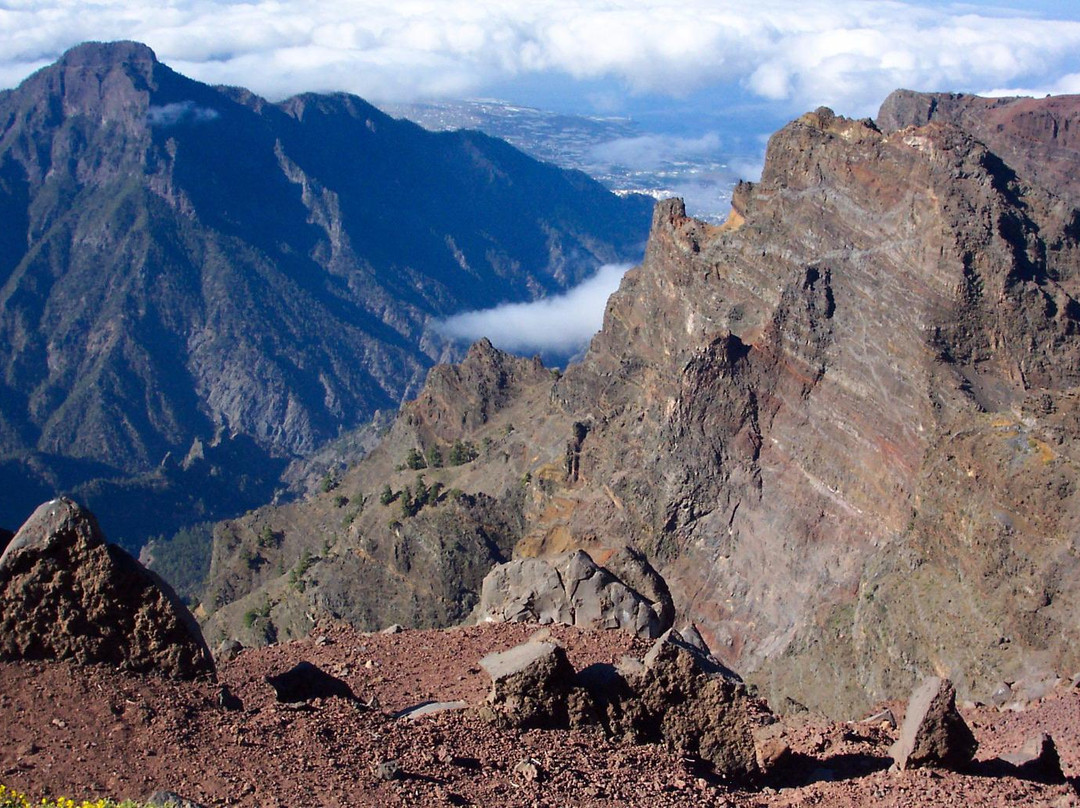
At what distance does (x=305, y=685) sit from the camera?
18.4m

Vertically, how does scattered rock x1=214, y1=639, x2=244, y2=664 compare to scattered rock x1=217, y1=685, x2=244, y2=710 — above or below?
below

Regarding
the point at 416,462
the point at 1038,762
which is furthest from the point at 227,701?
the point at 416,462

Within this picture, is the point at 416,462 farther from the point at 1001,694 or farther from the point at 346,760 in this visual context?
the point at 346,760

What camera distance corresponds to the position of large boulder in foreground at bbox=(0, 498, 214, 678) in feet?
53.7

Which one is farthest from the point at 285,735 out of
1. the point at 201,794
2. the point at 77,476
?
the point at 77,476

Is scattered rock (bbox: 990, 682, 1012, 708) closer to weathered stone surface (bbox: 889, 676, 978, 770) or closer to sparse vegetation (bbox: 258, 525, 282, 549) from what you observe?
weathered stone surface (bbox: 889, 676, 978, 770)

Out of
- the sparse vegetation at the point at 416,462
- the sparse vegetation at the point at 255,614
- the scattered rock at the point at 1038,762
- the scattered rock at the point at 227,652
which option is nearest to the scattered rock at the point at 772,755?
the scattered rock at the point at 1038,762

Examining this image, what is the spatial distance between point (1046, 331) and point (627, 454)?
856 inches

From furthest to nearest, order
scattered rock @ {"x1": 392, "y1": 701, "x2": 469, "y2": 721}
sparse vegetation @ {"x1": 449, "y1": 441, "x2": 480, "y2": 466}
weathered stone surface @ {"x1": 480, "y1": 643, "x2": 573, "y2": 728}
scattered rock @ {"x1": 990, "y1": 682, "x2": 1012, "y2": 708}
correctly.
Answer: sparse vegetation @ {"x1": 449, "y1": 441, "x2": 480, "y2": 466} → scattered rock @ {"x1": 990, "y1": 682, "x2": 1012, "y2": 708} → scattered rock @ {"x1": 392, "y1": 701, "x2": 469, "y2": 721} → weathered stone surface @ {"x1": 480, "y1": 643, "x2": 573, "y2": 728}

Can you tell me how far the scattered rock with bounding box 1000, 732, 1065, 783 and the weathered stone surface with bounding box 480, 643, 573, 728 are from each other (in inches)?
281

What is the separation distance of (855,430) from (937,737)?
31184mm

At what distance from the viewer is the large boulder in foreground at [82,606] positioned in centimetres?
1636

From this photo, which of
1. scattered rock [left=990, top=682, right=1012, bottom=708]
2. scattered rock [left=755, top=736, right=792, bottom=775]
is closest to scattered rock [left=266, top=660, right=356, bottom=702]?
scattered rock [left=755, top=736, right=792, bottom=775]

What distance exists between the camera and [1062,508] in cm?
3288
